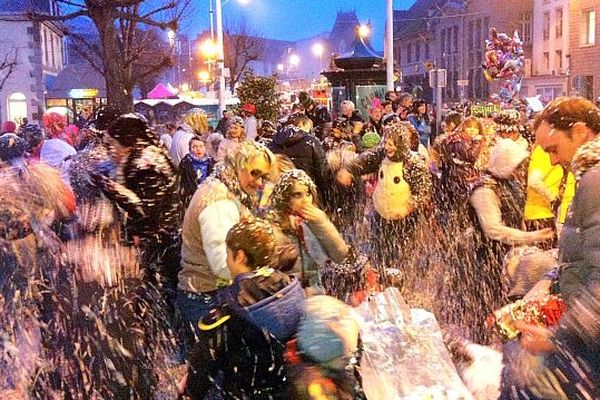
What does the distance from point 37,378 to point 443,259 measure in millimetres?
5201

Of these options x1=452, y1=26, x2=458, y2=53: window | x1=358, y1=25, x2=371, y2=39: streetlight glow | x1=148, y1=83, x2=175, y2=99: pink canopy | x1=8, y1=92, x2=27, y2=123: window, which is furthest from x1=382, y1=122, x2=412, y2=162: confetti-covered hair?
x1=452, y1=26, x2=458, y2=53: window

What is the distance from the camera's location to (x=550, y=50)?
43.1 m

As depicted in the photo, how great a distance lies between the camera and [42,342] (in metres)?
5.14

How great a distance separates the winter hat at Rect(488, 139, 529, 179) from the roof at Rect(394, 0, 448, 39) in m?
58.7

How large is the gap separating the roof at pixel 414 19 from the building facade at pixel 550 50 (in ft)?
58.3

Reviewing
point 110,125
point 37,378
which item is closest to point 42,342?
point 37,378

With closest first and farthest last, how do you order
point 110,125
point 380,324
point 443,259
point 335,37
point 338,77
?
point 380,324 < point 110,125 < point 443,259 < point 338,77 < point 335,37

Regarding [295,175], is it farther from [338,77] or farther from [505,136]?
[338,77]

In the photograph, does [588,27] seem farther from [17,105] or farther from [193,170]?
[193,170]

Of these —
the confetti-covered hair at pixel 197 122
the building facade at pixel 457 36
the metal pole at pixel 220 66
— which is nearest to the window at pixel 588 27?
the building facade at pixel 457 36

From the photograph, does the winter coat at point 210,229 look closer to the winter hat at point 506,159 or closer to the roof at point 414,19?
the winter hat at point 506,159

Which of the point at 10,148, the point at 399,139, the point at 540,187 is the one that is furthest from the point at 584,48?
the point at 10,148

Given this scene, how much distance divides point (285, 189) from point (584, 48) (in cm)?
3632

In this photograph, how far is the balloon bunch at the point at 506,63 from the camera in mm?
20094
